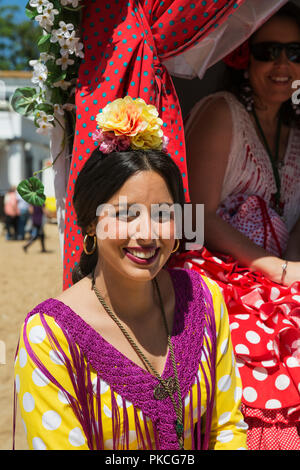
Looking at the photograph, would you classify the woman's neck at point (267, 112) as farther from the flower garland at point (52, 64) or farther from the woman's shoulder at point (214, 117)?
the flower garland at point (52, 64)

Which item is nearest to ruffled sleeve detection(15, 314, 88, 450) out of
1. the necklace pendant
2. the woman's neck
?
the necklace pendant

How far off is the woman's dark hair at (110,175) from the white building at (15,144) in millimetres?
18423

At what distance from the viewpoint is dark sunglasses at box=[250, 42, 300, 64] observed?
2393 millimetres

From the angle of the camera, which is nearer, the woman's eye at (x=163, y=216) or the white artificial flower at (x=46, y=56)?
the woman's eye at (x=163, y=216)

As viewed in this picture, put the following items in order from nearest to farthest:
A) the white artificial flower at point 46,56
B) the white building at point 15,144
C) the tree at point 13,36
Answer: the white artificial flower at point 46,56, the white building at point 15,144, the tree at point 13,36

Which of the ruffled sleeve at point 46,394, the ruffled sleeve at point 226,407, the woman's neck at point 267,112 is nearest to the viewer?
the ruffled sleeve at point 46,394

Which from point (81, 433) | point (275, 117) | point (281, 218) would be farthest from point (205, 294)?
point (275, 117)

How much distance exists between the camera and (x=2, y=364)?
4996 millimetres

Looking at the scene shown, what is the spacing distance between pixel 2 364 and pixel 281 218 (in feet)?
11.4

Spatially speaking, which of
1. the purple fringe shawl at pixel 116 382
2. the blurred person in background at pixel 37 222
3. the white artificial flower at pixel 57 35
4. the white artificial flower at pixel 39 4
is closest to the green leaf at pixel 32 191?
the white artificial flower at pixel 57 35

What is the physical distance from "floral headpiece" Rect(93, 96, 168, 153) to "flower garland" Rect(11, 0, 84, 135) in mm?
Result: 627

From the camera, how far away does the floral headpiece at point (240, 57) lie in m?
2.53

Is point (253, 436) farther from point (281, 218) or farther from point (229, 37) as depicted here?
point (229, 37)

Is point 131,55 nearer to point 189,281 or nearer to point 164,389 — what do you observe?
point 189,281
